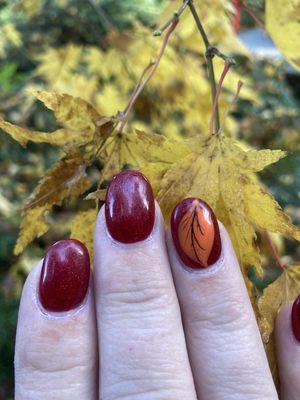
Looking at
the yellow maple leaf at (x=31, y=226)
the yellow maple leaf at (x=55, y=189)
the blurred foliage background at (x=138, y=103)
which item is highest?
the blurred foliage background at (x=138, y=103)

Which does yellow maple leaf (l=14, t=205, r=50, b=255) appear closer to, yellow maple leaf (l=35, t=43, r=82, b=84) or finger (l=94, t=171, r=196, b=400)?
finger (l=94, t=171, r=196, b=400)

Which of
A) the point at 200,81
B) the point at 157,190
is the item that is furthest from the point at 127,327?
the point at 200,81

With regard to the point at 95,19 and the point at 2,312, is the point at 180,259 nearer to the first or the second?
the point at 2,312

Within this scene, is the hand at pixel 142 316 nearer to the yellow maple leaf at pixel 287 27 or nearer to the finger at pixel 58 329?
the finger at pixel 58 329

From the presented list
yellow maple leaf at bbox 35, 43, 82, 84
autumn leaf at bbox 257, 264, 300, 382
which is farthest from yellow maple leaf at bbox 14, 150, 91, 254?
yellow maple leaf at bbox 35, 43, 82, 84

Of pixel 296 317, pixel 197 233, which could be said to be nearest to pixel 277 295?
pixel 296 317

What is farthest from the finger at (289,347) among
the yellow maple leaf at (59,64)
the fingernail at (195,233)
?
the yellow maple leaf at (59,64)

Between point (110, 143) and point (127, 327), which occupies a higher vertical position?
point (110, 143)

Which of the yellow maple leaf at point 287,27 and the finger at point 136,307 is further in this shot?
the yellow maple leaf at point 287,27
